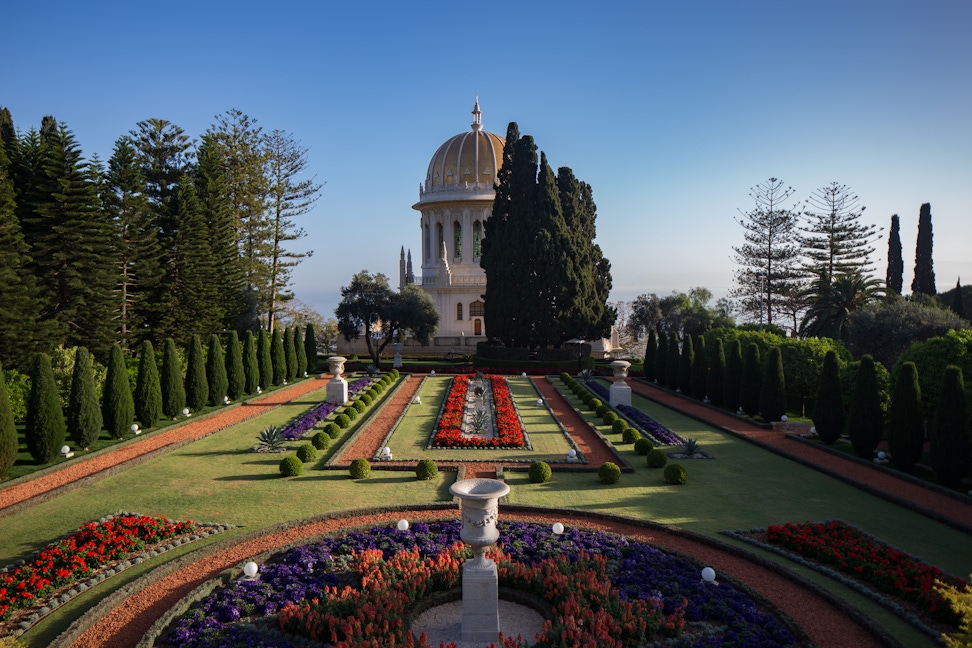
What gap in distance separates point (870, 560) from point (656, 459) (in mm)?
6272

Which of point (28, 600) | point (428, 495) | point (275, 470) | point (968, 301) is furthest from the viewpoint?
point (968, 301)

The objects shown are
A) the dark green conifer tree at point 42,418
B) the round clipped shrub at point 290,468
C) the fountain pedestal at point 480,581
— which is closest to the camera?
the fountain pedestal at point 480,581

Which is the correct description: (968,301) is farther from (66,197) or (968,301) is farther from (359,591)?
(66,197)

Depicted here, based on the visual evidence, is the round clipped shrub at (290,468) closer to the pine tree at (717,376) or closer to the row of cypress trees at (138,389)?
the row of cypress trees at (138,389)

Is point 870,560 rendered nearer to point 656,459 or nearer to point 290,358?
point 656,459

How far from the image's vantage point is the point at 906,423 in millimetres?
15438

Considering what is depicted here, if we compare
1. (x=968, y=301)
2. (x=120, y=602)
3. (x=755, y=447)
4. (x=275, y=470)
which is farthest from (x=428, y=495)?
(x=968, y=301)

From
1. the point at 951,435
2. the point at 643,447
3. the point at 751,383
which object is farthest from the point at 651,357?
the point at 951,435

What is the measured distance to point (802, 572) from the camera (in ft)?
32.4

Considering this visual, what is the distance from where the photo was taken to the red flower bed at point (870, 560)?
856 cm

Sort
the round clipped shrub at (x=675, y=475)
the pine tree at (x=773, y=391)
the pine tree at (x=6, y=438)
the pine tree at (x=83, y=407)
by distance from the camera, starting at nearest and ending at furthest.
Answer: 1. the pine tree at (x=6, y=438)
2. the round clipped shrub at (x=675, y=475)
3. the pine tree at (x=83, y=407)
4. the pine tree at (x=773, y=391)

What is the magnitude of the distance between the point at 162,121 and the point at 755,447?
33.8 meters

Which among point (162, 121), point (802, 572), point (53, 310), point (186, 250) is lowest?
point (802, 572)

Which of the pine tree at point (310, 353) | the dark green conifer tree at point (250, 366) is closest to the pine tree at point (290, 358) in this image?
the pine tree at point (310, 353)
